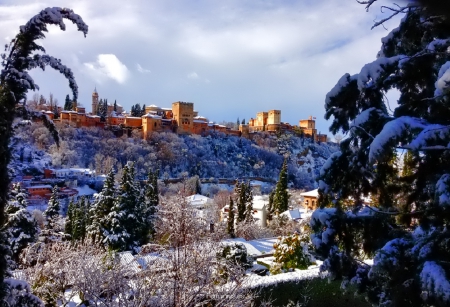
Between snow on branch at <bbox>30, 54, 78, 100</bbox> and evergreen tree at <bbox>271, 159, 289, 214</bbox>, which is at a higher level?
snow on branch at <bbox>30, 54, 78, 100</bbox>

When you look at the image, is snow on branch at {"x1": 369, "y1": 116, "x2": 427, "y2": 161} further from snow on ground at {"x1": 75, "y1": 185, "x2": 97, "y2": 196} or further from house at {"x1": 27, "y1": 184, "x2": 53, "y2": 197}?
snow on ground at {"x1": 75, "y1": 185, "x2": 97, "y2": 196}

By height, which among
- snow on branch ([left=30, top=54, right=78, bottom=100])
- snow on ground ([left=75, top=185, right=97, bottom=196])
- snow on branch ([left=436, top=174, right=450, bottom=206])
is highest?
snow on branch ([left=30, top=54, right=78, bottom=100])

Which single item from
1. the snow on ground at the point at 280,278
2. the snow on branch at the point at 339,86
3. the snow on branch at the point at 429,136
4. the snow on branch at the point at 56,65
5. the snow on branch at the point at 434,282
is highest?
the snow on branch at the point at 56,65

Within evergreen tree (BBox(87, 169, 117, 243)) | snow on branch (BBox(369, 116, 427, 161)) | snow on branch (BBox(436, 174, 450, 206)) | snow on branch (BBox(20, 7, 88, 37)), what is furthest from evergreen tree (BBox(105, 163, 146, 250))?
snow on branch (BBox(436, 174, 450, 206))

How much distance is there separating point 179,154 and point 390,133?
64.1 m

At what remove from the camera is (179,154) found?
66.0 meters

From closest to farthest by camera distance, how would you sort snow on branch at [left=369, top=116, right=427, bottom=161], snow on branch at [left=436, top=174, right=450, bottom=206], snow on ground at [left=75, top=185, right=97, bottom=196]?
1. snow on branch at [left=436, top=174, right=450, bottom=206]
2. snow on branch at [left=369, top=116, right=427, bottom=161]
3. snow on ground at [left=75, top=185, right=97, bottom=196]

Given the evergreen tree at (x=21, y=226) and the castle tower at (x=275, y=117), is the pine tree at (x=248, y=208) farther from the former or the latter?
the castle tower at (x=275, y=117)

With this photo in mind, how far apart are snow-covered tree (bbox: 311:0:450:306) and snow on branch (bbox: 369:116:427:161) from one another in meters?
0.02

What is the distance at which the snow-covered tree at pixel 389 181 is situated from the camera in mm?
3004

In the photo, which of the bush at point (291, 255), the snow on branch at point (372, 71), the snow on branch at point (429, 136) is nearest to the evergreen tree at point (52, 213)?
the bush at point (291, 255)

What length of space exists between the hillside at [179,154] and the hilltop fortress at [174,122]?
2.25m

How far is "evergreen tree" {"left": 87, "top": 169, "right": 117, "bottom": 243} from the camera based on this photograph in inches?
682

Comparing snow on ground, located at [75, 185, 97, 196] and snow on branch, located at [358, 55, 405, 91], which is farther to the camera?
snow on ground, located at [75, 185, 97, 196]
